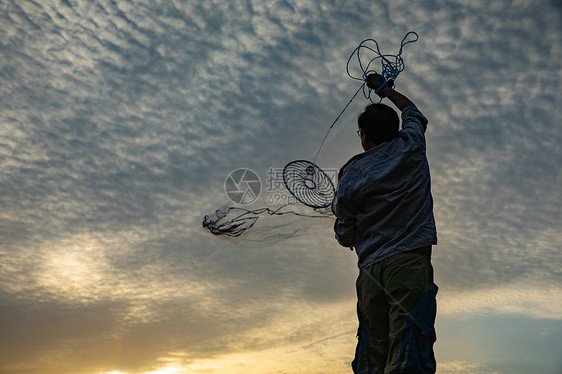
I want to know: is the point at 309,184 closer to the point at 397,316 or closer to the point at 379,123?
the point at 379,123

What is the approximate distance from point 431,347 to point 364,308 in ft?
1.67

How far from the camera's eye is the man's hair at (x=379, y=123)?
3.50 m

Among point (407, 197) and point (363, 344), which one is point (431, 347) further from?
point (407, 197)

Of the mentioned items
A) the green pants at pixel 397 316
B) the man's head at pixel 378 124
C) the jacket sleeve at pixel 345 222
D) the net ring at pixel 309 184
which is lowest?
the green pants at pixel 397 316

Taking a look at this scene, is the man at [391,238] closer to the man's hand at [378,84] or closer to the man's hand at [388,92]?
the man's hand at [388,92]

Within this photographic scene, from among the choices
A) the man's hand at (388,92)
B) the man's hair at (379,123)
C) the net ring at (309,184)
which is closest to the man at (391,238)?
the man's hair at (379,123)

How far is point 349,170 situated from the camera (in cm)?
351

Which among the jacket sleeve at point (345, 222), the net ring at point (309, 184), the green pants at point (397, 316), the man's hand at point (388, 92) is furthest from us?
the net ring at point (309, 184)

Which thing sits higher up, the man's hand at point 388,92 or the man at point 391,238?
the man's hand at point 388,92

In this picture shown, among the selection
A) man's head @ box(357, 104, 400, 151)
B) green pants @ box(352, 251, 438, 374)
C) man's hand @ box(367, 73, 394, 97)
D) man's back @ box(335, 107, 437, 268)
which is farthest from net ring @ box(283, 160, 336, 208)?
green pants @ box(352, 251, 438, 374)

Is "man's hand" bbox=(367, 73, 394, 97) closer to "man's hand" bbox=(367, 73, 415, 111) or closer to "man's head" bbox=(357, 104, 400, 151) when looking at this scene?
"man's hand" bbox=(367, 73, 415, 111)

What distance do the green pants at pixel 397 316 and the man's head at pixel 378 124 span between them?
3.02 feet

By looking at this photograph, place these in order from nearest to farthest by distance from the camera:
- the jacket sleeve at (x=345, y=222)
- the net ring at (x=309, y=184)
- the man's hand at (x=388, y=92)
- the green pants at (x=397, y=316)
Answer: the green pants at (x=397, y=316) < the jacket sleeve at (x=345, y=222) < the man's hand at (x=388, y=92) < the net ring at (x=309, y=184)

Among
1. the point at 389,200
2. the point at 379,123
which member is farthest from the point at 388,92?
the point at 389,200
